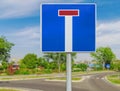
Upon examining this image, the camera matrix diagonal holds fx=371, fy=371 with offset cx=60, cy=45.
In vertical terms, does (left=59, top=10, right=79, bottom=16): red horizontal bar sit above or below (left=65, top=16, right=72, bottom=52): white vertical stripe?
above

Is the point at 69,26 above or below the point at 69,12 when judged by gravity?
below

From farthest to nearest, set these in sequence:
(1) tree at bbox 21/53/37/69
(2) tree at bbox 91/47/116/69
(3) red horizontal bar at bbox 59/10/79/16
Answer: (2) tree at bbox 91/47/116/69 → (1) tree at bbox 21/53/37/69 → (3) red horizontal bar at bbox 59/10/79/16

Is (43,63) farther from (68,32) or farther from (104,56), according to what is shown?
(68,32)

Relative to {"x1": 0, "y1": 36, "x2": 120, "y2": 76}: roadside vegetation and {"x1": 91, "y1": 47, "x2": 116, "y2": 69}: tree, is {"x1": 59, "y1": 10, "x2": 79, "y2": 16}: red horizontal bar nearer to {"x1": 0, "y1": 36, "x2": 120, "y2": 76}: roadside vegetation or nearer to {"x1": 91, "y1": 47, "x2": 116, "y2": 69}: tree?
{"x1": 0, "y1": 36, "x2": 120, "y2": 76}: roadside vegetation

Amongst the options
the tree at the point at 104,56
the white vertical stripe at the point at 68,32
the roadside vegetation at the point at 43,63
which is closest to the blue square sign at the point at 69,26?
the white vertical stripe at the point at 68,32

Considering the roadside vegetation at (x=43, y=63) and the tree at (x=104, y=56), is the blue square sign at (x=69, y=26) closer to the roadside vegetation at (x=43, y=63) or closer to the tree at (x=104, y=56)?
the roadside vegetation at (x=43, y=63)

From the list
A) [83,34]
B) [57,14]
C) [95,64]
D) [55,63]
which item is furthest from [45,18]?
[95,64]

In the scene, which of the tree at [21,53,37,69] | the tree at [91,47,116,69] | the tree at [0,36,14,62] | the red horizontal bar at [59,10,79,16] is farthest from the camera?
the tree at [91,47,116,69]

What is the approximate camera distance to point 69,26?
449 centimetres

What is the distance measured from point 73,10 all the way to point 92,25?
0.29m

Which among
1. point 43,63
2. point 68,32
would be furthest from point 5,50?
point 43,63

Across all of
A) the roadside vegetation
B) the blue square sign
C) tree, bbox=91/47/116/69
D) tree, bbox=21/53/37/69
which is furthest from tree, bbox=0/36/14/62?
tree, bbox=91/47/116/69

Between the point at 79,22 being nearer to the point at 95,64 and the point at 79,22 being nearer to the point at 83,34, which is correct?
the point at 83,34

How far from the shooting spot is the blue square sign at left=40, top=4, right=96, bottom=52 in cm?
449
